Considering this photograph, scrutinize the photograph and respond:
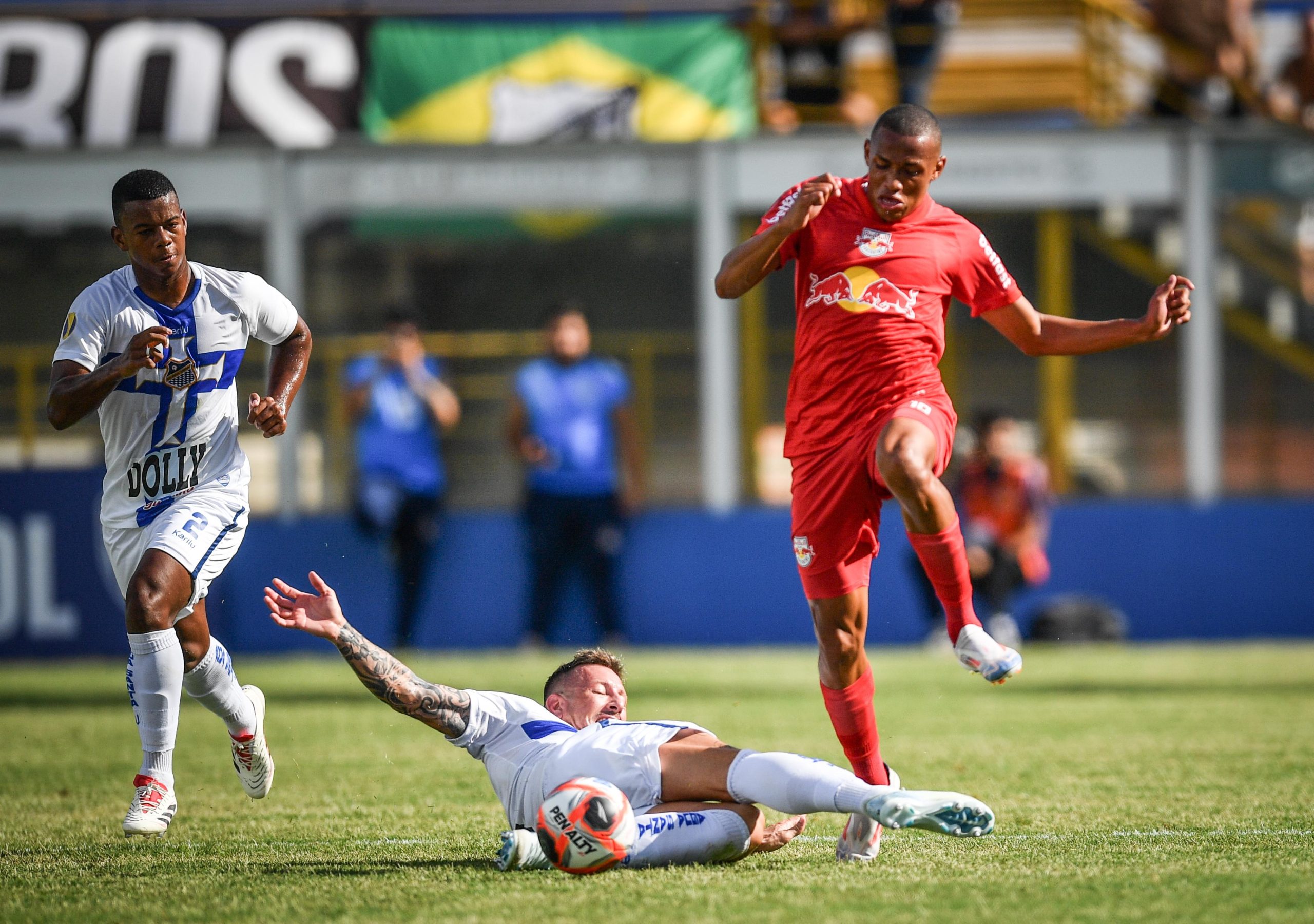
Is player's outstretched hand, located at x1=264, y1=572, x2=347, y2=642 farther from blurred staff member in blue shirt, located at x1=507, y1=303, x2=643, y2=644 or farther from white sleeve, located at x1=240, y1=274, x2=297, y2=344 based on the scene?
blurred staff member in blue shirt, located at x1=507, y1=303, x2=643, y2=644

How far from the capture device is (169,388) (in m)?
5.29

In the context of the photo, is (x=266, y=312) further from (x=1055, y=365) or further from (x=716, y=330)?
(x=1055, y=365)

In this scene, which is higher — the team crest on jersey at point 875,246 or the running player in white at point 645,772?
the team crest on jersey at point 875,246

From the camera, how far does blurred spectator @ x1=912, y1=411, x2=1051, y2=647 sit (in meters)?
12.2

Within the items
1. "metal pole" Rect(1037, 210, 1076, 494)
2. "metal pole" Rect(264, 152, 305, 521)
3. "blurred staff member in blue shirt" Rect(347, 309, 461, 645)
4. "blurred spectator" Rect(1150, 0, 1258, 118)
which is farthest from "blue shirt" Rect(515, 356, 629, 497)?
"blurred spectator" Rect(1150, 0, 1258, 118)

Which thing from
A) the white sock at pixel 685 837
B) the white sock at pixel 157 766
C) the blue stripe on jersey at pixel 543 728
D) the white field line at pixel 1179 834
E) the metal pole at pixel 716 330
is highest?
the metal pole at pixel 716 330

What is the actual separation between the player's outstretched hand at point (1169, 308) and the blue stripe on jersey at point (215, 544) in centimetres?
302

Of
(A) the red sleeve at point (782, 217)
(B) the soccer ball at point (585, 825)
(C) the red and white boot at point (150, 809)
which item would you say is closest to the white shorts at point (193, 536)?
(C) the red and white boot at point (150, 809)

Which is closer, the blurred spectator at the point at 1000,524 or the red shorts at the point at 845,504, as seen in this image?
the red shorts at the point at 845,504

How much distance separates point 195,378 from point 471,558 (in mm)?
7570

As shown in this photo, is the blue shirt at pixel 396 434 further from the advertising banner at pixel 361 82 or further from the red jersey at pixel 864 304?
the red jersey at pixel 864 304

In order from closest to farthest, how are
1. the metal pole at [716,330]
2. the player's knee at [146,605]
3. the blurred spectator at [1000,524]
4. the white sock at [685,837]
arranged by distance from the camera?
the white sock at [685,837] → the player's knee at [146,605] → the blurred spectator at [1000,524] → the metal pole at [716,330]

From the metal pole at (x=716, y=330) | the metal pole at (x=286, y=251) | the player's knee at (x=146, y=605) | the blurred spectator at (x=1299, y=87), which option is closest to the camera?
the player's knee at (x=146, y=605)

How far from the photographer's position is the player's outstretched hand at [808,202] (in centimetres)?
481
